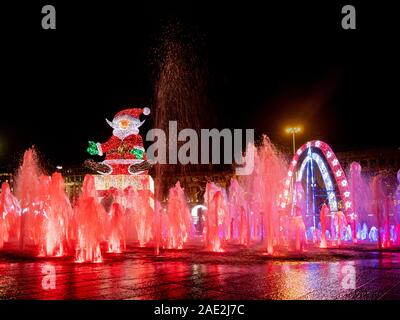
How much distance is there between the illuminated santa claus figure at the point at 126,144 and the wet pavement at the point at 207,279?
1352 inches

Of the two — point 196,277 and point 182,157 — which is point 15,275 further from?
point 182,157

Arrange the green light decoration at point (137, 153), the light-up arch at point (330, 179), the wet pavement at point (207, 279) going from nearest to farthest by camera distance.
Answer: the wet pavement at point (207, 279) < the light-up arch at point (330, 179) < the green light decoration at point (137, 153)

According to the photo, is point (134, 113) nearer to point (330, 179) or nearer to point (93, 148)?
point (93, 148)

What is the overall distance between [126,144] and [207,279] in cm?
3903

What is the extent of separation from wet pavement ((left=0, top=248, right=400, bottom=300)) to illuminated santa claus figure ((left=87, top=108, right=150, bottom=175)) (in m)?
34.4

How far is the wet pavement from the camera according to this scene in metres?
6.71

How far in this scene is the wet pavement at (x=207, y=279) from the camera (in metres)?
6.71

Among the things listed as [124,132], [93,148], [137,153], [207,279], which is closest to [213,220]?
[207,279]

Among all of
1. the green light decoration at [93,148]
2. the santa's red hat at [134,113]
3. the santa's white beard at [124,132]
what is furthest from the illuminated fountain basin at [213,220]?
the green light decoration at [93,148]

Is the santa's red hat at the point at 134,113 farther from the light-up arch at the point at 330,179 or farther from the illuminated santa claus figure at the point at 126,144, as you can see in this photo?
the light-up arch at the point at 330,179

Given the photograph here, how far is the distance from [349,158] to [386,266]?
53.5m

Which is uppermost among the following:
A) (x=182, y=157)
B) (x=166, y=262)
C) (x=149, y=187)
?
(x=182, y=157)

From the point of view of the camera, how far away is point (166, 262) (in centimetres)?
1161
